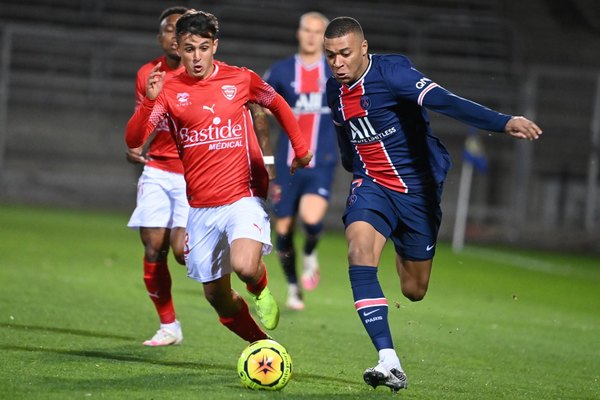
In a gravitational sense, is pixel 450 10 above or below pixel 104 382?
Answer: above

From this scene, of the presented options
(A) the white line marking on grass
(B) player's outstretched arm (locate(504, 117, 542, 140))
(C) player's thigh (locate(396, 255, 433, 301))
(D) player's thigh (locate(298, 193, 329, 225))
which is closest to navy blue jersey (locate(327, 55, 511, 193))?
(C) player's thigh (locate(396, 255, 433, 301))

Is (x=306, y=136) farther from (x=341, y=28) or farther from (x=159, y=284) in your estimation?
(x=341, y=28)

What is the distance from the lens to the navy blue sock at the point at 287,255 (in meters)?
10.0

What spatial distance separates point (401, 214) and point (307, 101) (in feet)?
12.9

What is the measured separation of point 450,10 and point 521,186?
16.3 ft

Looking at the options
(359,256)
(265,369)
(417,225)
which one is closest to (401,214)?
(417,225)

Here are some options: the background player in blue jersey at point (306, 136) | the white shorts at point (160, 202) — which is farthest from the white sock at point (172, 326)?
the background player in blue jersey at point (306, 136)

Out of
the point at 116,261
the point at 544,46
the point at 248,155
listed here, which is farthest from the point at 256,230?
the point at 544,46

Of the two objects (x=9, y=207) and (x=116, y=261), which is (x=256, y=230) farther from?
(x=9, y=207)

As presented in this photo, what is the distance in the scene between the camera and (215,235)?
6.43 meters

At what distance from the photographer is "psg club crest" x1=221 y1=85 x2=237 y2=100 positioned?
21.2ft

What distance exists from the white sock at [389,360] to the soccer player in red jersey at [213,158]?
87 cm

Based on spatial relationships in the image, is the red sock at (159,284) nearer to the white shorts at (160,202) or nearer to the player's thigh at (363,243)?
the white shorts at (160,202)

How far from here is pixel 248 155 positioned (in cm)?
656
